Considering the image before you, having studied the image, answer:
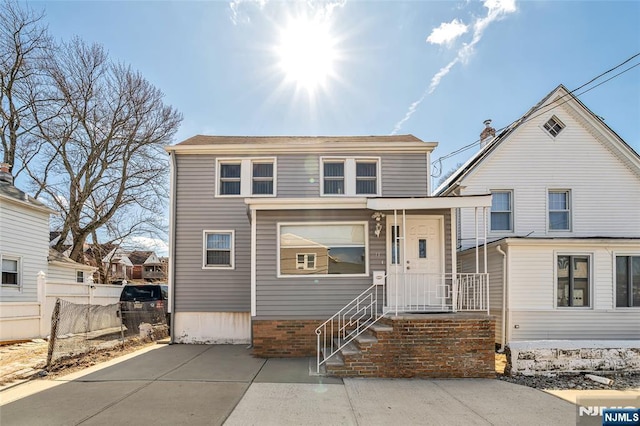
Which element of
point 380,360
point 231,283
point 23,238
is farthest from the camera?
point 23,238

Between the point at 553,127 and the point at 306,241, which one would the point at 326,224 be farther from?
the point at 553,127

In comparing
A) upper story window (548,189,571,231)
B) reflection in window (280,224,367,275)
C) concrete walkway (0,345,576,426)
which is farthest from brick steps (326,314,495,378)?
upper story window (548,189,571,231)

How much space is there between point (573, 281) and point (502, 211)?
282 centimetres

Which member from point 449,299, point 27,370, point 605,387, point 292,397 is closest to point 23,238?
point 27,370

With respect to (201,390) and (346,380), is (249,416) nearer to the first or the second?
(201,390)

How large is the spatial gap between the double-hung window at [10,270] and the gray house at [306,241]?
545 cm

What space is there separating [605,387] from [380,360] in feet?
11.9

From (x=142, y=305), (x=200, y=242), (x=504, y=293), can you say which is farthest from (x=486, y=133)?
(x=142, y=305)

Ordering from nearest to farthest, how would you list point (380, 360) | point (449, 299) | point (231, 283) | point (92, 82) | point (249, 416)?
1. point (249, 416)
2. point (380, 360)
3. point (449, 299)
4. point (231, 283)
5. point (92, 82)

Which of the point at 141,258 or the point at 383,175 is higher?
the point at 383,175

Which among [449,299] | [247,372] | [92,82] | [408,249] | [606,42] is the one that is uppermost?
[92,82]

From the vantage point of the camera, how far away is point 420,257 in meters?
8.62

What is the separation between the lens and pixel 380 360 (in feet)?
21.2

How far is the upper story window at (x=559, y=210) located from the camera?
38.3 feet
